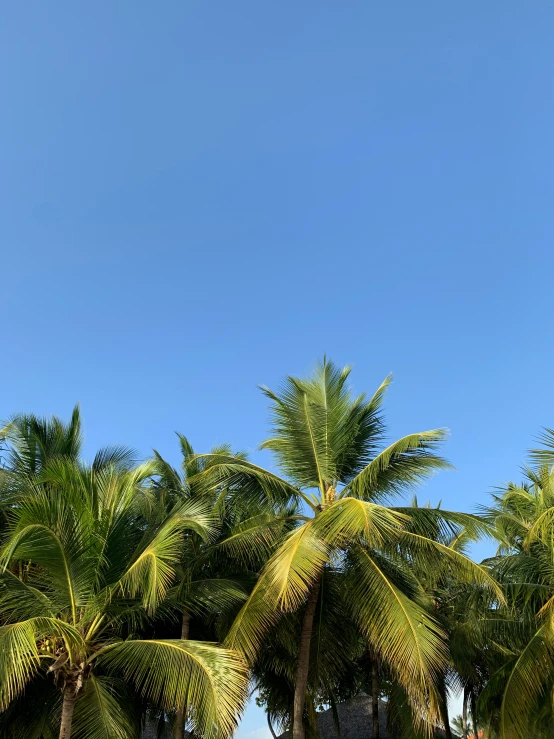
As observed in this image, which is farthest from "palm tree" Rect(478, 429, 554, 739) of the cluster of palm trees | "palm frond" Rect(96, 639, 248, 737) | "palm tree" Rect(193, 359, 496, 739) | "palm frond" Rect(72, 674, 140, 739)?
"palm frond" Rect(72, 674, 140, 739)

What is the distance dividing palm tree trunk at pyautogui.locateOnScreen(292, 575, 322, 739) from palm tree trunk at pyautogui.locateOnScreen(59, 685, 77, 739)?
14.2 feet

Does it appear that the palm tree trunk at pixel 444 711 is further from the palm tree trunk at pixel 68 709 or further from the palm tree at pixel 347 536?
the palm tree trunk at pixel 68 709

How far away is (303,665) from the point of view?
527 inches

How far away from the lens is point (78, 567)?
1170 cm

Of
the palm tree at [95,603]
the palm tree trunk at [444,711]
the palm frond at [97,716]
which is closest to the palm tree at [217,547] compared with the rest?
the palm tree at [95,603]

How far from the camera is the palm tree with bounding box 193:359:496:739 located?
38.6 feet

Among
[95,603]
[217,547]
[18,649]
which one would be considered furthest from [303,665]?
[18,649]

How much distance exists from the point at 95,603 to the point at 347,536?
4.78 m

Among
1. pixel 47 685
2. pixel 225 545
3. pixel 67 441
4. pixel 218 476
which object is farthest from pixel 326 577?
pixel 67 441

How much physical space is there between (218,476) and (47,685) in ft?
18.2

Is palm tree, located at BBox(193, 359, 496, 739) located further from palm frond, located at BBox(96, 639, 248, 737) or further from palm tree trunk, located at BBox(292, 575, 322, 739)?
palm frond, located at BBox(96, 639, 248, 737)

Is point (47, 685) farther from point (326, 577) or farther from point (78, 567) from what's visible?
point (326, 577)

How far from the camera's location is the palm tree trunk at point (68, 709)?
11.1 m

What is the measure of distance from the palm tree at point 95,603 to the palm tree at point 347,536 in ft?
5.55
